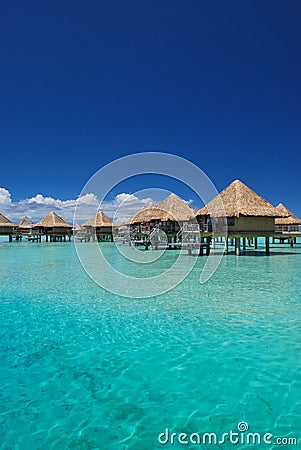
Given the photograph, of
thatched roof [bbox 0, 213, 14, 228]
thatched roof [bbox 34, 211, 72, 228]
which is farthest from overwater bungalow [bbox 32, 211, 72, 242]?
thatched roof [bbox 0, 213, 14, 228]

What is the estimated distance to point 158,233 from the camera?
2331 cm

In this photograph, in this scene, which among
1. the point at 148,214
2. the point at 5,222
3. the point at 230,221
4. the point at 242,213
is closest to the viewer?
the point at 242,213

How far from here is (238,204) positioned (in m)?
18.5

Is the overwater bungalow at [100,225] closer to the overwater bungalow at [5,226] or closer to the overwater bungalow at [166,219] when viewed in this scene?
the overwater bungalow at [5,226]

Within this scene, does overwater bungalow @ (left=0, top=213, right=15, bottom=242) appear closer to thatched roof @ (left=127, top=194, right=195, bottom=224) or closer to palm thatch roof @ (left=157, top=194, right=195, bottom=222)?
thatched roof @ (left=127, top=194, right=195, bottom=224)

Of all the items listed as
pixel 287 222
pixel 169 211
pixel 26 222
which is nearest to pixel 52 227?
pixel 26 222

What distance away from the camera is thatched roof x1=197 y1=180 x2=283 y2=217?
60.1 feet

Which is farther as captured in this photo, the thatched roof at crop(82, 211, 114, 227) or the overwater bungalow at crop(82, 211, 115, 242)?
the overwater bungalow at crop(82, 211, 115, 242)

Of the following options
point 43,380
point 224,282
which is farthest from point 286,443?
point 224,282

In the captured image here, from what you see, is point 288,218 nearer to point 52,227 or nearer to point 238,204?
point 238,204

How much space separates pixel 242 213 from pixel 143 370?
49.3ft

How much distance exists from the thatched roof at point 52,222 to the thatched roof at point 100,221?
9.65 feet

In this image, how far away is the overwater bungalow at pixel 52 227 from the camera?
3966 cm

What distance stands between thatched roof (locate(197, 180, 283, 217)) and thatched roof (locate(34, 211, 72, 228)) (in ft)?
80.0
